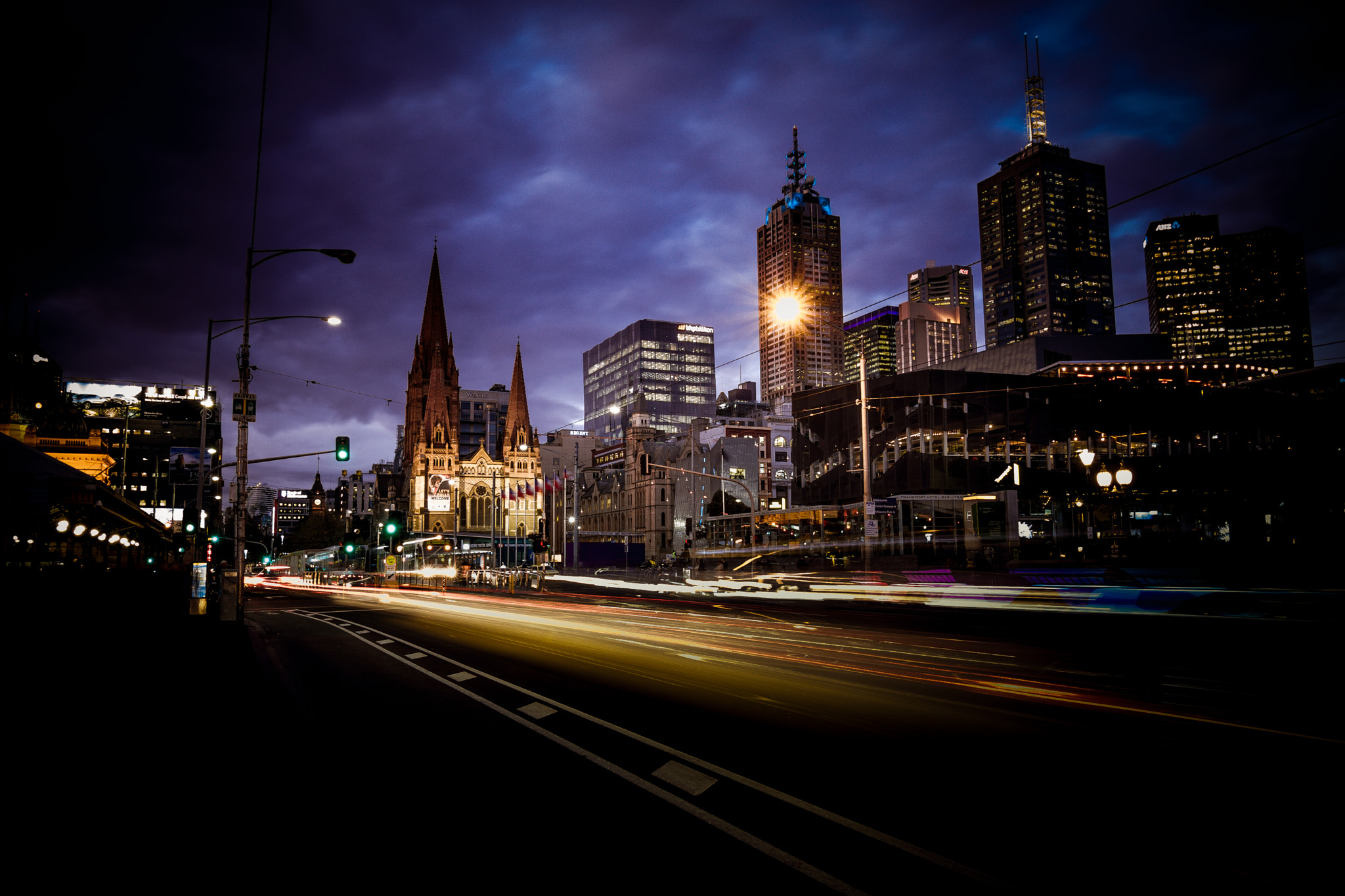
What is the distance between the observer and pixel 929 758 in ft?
24.1

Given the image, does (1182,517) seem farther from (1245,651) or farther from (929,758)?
(929,758)

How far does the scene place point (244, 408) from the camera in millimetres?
23453

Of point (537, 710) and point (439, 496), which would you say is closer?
point (537, 710)

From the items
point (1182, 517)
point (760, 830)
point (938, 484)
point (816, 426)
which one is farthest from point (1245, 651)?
point (816, 426)

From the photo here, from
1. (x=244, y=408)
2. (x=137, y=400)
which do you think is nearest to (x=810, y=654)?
(x=244, y=408)

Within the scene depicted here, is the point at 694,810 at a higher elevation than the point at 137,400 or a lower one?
lower

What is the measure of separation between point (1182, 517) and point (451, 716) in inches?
2400

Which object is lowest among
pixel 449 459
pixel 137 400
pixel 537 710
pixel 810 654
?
pixel 810 654

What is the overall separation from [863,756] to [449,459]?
489 ft

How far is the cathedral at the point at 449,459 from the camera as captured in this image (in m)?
146

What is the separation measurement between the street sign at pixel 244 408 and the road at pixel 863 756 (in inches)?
376

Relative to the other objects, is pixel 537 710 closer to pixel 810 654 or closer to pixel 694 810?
pixel 694 810

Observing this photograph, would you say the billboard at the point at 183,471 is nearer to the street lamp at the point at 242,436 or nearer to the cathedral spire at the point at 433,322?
the street lamp at the point at 242,436

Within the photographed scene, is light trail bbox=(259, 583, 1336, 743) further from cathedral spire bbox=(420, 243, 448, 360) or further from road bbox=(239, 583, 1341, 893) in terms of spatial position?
cathedral spire bbox=(420, 243, 448, 360)
